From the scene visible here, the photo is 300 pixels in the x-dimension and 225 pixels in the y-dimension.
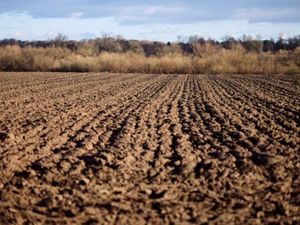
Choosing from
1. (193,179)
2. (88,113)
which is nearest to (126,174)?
(193,179)

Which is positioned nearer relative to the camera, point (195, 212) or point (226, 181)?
point (195, 212)

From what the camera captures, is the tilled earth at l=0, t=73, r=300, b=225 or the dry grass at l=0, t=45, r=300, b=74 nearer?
the tilled earth at l=0, t=73, r=300, b=225

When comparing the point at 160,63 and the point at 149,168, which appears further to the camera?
the point at 160,63

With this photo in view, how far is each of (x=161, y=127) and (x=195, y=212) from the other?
481cm

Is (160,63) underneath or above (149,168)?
above

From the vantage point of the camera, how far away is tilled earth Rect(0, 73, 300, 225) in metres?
5.15

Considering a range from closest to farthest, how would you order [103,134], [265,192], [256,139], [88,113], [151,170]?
[265,192] → [151,170] → [256,139] → [103,134] → [88,113]

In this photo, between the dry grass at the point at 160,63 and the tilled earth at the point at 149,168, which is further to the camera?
the dry grass at the point at 160,63

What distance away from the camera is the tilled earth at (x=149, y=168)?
16.9ft

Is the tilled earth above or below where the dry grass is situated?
below

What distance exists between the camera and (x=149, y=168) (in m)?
6.72

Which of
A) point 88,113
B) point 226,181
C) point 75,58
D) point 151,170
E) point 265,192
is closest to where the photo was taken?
point 265,192

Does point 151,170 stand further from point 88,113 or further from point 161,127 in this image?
point 88,113

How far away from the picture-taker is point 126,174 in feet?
21.0
